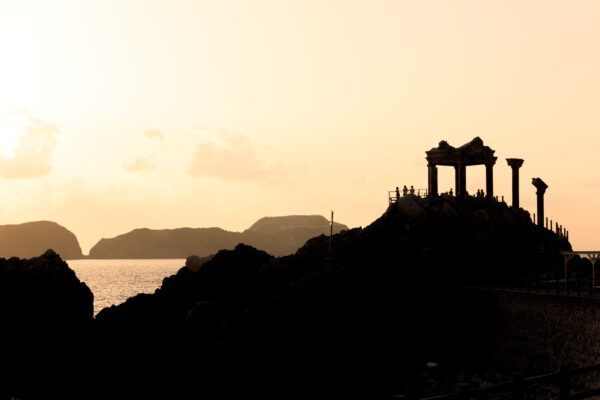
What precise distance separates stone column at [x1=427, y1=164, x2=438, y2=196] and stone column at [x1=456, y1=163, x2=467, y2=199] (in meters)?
2.16

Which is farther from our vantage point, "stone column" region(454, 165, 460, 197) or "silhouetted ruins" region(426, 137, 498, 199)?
"silhouetted ruins" region(426, 137, 498, 199)

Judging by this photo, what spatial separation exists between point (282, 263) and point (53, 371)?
21487 millimetres

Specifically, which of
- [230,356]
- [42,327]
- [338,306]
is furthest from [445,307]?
[42,327]

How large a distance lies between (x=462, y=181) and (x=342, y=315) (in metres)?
25.6

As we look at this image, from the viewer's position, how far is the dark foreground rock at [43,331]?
53062 millimetres

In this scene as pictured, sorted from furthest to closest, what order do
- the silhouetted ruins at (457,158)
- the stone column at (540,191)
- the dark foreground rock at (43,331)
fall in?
the stone column at (540,191), the silhouetted ruins at (457,158), the dark foreground rock at (43,331)

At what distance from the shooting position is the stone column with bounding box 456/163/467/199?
62000 mm

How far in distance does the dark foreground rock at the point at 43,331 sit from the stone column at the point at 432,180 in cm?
3468

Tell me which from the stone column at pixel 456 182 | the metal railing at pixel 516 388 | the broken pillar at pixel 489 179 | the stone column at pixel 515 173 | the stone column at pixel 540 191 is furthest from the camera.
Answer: the stone column at pixel 540 191

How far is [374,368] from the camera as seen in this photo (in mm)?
38875

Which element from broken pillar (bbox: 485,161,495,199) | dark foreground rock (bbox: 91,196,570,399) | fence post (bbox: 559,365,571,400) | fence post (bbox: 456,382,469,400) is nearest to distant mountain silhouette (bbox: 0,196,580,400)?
dark foreground rock (bbox: 91,196,570,399)

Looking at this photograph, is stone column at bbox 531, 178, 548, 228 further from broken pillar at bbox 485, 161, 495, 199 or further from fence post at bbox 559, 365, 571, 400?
fence post at bbox 559, 365, 571, 400

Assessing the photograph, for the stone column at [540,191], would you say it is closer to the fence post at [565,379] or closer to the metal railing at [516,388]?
the metal railing at [516,388]

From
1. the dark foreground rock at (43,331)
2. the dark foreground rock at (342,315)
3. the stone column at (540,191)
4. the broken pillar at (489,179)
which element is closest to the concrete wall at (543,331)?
the dark foreground rock at (342,315)
